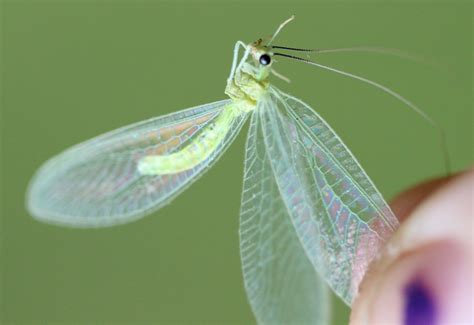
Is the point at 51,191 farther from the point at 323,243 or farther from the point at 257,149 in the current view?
the point at 323,243

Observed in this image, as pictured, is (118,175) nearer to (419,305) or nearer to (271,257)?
(271,257)

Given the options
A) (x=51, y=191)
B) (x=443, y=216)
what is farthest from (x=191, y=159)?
(x=443, y=216)

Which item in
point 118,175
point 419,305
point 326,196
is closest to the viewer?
point 419,305

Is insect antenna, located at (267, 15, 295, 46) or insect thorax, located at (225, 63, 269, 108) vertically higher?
insect antenna, located at (267, 15, 295, 46)

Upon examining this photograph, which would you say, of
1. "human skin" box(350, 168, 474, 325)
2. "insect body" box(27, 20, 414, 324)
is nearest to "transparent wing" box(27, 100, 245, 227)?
"insect body" box(27, 20, 414, 324)

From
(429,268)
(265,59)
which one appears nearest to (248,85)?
(265,59)

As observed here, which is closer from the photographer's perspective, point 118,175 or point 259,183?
point 259,183

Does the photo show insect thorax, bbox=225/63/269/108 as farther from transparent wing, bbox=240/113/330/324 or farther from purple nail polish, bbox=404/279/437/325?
purple nail polish, bbox=404/279/437/325
